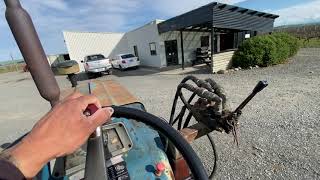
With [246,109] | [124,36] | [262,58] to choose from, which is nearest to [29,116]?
[246,109]

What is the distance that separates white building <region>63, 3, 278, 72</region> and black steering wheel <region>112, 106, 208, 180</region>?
12139 mm

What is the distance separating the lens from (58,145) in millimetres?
632

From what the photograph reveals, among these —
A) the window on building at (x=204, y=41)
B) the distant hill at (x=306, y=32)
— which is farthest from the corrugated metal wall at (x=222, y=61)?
the distant hill at (x=306, y=32)

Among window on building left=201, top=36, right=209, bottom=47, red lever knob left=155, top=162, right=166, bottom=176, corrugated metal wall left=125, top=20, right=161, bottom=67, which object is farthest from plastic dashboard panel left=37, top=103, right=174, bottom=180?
window on building left=201, top=36, right=209, bottom=47

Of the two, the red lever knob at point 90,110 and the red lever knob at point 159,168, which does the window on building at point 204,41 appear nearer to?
the red lever knob at point 159,168

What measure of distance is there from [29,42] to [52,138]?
1.22 feet

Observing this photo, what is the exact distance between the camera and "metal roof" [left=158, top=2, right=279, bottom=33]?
1270 centimetres

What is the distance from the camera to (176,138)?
1220 millimetres

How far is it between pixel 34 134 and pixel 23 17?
17.1 inches

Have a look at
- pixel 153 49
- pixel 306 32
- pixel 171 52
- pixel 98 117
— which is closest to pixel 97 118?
pixel 98 117

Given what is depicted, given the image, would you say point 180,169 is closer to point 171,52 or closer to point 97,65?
point 97,65

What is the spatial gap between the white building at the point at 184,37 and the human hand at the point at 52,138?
12.8m

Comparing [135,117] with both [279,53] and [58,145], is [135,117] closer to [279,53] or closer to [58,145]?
[58,145]

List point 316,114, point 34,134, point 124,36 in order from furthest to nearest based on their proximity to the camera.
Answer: point 124,36 < point 316,114 < point 34,134
